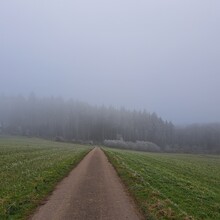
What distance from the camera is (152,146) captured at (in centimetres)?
17575

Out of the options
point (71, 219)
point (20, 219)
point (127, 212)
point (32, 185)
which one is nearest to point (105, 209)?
point (127, 212)

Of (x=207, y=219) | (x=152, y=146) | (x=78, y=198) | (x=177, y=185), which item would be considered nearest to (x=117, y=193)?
(x=78, y=198)

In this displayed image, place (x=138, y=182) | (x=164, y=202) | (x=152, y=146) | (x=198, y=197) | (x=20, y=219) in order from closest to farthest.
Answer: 1. (x=20, y=219)
2. (x=164, y=202)
3. (x=198, y=197)
4. (x=138, y=182)
5. (x=152, y=146)

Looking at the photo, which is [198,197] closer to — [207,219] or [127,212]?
[207,219]

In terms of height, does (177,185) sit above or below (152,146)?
below

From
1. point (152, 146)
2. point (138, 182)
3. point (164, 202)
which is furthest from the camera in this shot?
point (152, 146)

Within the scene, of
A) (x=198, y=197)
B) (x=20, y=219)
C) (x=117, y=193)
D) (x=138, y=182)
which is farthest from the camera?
(x=138, y=182)

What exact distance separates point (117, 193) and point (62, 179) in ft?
23.3

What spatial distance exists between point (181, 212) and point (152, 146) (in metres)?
161

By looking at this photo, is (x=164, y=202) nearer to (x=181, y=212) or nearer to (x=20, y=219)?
(x=181, y=212)

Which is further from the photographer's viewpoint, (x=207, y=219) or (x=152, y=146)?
(x=152, y=146)

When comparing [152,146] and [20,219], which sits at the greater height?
[152,146]

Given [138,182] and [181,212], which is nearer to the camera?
[181,212]

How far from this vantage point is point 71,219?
1462cm
